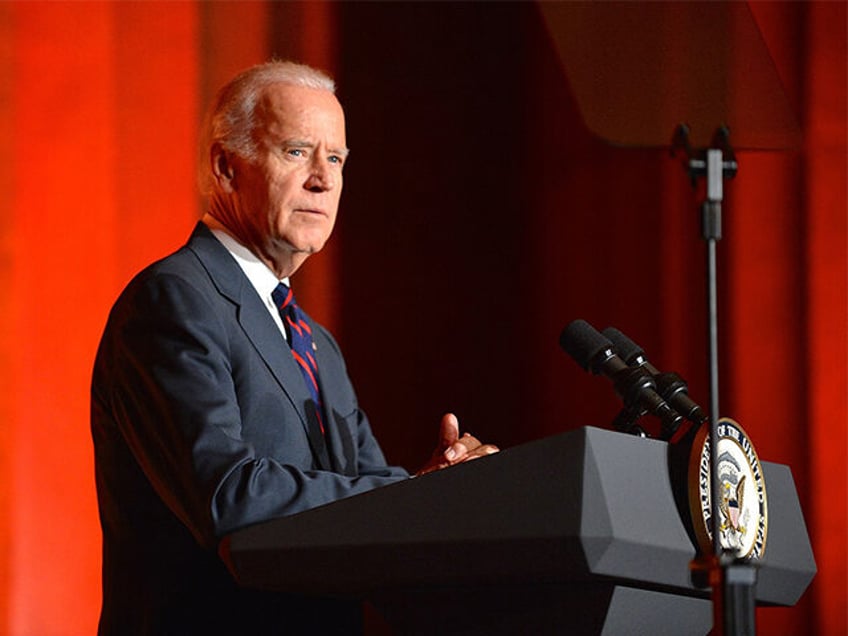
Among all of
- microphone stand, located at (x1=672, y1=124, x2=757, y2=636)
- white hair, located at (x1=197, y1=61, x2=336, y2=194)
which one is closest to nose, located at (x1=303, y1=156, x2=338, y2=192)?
white hair, located at (x1=197, y1=61, x2=336, y2=194)

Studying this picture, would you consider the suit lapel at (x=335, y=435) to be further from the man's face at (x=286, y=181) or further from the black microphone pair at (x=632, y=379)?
the black microphone pair at (x=632, y=379)

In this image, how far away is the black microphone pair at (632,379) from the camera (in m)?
1.68

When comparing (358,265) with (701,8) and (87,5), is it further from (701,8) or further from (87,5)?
(701,8)

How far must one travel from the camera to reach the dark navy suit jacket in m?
1.71

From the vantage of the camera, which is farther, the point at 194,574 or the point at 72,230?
the point at 72,230

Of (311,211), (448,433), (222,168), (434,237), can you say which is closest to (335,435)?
(448,433)

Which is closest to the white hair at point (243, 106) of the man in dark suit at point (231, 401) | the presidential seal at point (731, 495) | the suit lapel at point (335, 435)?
the man in dark suit at point (231, 401)

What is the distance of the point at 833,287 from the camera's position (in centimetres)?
340

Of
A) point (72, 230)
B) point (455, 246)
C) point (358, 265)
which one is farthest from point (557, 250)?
point (72, 230)

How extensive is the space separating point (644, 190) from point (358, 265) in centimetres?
93

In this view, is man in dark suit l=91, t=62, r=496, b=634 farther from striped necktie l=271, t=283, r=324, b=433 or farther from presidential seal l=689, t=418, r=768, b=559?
presidential seal l=689, t=418, r=768, b=559

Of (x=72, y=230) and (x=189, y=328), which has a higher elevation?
(x=72, y=230)

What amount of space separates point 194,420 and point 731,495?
0.71 meters

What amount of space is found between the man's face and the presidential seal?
3.10ft
